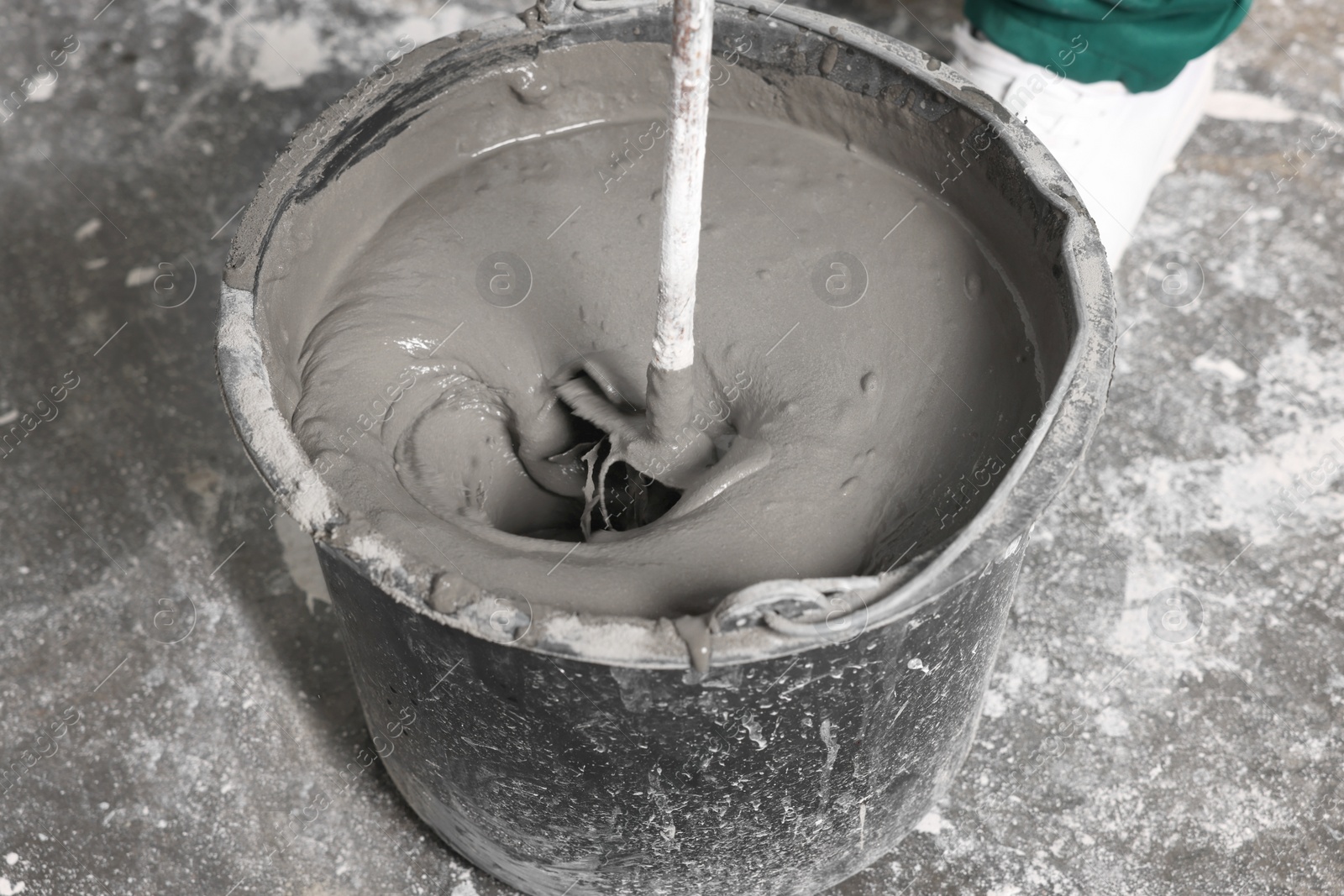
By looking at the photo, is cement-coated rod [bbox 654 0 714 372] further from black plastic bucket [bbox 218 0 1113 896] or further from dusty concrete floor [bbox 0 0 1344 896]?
dusty concrete floor [bbox 0 0 1344 896]

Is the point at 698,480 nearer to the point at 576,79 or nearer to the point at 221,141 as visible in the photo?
the point at 576,79

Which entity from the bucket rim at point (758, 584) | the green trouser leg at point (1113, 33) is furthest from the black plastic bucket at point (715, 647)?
the green trouser leg at point (1113, 33)

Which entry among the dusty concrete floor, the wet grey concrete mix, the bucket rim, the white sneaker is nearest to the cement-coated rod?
the wet grey concrete mix

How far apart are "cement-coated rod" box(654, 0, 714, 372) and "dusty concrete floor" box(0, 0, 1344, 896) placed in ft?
3.12

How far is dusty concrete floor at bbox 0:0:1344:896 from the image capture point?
78.2 inches

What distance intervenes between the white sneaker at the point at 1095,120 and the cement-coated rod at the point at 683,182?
125cm

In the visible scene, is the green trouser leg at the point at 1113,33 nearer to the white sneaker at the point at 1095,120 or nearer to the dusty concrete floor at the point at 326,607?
the white sneaker at the point at 1095,120

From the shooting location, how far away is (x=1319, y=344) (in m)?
2.59

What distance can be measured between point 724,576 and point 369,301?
63cm

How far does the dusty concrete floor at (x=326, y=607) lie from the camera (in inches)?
78.2

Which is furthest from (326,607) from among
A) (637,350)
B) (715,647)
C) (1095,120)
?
(1095,120)

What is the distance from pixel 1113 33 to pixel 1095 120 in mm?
180

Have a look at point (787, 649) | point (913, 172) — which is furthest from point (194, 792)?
point (913, 172)

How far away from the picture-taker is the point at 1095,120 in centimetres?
253
